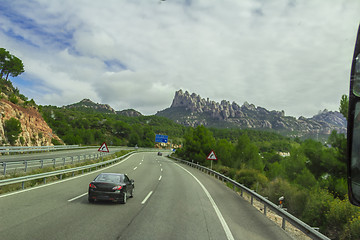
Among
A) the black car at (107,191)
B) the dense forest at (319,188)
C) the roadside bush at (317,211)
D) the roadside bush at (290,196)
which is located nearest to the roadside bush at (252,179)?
the dense forest at (319,188)

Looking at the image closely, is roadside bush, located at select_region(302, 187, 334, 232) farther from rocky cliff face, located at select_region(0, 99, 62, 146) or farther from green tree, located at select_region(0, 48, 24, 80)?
green tree, located at select_region(0, 48, 24, 80)

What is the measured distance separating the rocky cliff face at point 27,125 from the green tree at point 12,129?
0.78 meters

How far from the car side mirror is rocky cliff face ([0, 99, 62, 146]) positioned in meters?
51.0

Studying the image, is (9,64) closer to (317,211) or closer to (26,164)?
(26,164)

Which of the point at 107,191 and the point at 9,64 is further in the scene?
the point at 9,64

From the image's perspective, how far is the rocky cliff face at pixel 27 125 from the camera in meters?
47.1

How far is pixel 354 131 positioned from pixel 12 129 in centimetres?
5325

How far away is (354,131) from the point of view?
2248 millimetres

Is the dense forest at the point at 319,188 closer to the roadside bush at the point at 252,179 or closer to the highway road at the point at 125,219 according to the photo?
the roadside bush at the point at 252,179

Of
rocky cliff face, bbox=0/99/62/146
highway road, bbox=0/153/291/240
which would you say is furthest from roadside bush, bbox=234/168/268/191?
rocky cliff face, bbox=0/99/62/146

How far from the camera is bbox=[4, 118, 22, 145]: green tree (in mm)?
45531

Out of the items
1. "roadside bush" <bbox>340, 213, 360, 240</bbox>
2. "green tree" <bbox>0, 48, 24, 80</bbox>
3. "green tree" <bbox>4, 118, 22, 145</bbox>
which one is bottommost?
"roadside bush" <bbox>340, 213, 360, 240</bbox>

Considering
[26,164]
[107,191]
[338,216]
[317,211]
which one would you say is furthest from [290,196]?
[26,164]

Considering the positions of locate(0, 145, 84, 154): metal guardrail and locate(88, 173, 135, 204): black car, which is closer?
locate(88, 173, 135, 204): black car
